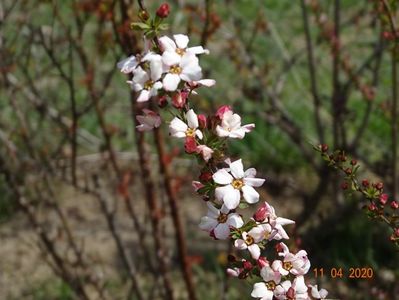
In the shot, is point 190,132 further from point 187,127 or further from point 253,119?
point 253,119

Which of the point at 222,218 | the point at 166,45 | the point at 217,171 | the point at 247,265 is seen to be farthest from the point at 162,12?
the point at 247,265

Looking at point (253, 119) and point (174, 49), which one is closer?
point (174, 49)

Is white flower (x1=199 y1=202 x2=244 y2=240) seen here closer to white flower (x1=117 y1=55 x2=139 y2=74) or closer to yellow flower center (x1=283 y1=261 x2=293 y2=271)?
yellow flower center (x1=283 y1=261 x2=293 y2=271)

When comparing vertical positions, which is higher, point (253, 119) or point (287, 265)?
point (287, 265)

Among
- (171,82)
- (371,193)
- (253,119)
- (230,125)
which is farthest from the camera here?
(253,119)

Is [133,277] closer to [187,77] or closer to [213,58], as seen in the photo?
[187,77]

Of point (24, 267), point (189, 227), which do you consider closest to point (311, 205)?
point (189, 227)

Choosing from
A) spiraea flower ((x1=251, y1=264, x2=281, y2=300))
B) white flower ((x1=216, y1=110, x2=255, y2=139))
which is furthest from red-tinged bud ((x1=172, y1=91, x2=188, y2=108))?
spiraea flower ((x1=251, y1=264, x2=281, y2=300))
